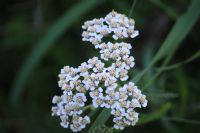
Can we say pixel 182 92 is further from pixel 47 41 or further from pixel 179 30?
pixel 47 41

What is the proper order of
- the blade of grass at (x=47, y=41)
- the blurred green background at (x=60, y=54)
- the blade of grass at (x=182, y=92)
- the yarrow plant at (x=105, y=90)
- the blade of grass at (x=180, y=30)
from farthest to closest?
1. the blade of grass at (x=47, y=41)
2. the blurred green background at (x=60, y=54)
3. the blade of grass at (x=182, y=92)
4. the blade of grass at (x=180, y=30)
5. the yarrow plant at (x=105, y=90)

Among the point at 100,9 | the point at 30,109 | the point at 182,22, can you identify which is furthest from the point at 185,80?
the point at 30,109

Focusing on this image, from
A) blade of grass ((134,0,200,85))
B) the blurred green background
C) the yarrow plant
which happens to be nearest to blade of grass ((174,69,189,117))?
the blurred green background

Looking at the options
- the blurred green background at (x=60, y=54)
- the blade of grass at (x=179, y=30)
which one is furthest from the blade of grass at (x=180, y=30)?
the blurred green background at (x=60, y=54)

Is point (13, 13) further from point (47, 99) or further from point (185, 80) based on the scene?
point (185, 80)

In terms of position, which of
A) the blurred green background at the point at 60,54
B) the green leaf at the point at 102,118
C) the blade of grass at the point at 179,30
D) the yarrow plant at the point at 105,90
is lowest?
the green leaf at the point at 102,118

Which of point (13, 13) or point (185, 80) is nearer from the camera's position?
point (185, 80)

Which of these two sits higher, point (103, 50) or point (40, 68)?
point (40, 68)

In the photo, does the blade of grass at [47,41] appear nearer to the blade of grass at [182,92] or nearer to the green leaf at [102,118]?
the blade of grass at [182,92]
